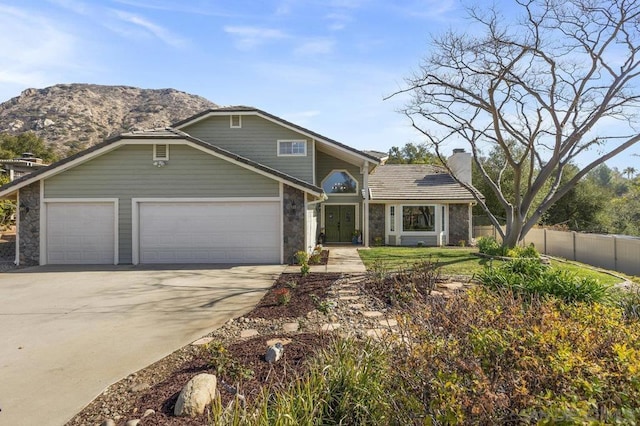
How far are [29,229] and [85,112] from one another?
208ft

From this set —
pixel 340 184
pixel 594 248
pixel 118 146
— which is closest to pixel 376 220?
pixel 340 184

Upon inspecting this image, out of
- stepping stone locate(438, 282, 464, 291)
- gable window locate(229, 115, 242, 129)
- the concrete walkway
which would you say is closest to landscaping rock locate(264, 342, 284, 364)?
stepping stone locate(438, 282, 464, 291)

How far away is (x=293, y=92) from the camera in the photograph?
14.9 meters

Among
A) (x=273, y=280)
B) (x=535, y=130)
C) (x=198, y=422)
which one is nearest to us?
(x=198, y=422)

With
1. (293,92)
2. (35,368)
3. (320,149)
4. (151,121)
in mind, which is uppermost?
(151,121)

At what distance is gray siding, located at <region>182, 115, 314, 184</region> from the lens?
1579 centimetres

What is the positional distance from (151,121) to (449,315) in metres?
76.2

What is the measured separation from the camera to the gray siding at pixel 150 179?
1233 cm

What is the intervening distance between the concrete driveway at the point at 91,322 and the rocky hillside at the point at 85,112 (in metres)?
45.9

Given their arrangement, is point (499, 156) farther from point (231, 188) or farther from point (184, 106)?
point (184, 106)

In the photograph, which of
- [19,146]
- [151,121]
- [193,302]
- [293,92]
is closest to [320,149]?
[293,92]

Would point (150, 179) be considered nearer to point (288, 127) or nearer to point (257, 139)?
point (257, 139)

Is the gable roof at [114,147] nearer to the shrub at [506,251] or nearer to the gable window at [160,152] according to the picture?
the gable window at [160,152]

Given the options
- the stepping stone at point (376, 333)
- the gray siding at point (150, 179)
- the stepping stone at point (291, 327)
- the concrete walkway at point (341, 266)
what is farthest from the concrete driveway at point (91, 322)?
the gray siding at point (150, 179)
